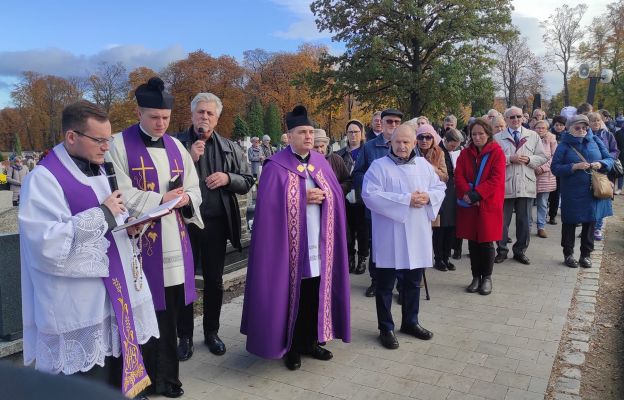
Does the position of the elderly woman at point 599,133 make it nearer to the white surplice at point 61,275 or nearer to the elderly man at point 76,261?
the elderly man at point 76,261

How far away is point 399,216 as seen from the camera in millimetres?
4473

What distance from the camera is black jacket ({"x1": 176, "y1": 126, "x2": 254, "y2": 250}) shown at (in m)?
4.28

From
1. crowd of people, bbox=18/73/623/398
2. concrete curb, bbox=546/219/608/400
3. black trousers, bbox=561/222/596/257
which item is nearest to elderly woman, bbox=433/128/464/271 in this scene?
crowd of people, bbox=18/73/623/398

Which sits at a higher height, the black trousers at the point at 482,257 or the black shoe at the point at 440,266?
the black trousers at the point at 482,257

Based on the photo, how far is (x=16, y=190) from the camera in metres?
12.3

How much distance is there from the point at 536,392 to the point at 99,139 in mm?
3409

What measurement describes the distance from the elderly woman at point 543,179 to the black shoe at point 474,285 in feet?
9.76

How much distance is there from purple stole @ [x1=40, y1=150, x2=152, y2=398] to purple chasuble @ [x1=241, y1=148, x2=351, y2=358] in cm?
114

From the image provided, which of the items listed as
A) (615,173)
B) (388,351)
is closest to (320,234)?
(388,351)

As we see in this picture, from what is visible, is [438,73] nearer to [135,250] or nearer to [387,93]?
[387,93]

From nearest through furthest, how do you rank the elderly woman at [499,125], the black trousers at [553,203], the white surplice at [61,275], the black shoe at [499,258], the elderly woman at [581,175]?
the white surplice at [61,275] < the elderly woman at [581,175] < the black shoe at [499,258] < the elderly woman at [499,125] < the black trousers at [553,203]

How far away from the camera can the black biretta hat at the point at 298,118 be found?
3947 millimetres

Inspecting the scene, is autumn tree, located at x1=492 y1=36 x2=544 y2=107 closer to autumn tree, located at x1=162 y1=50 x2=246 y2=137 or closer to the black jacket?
autumn tree, located at x1=162 y1=50 x2=246 y2=137

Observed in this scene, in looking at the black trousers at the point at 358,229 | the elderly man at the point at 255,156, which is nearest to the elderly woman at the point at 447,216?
the black trousers at the point at 358,229
